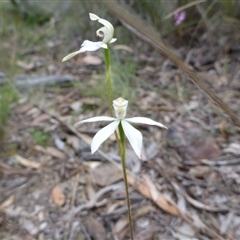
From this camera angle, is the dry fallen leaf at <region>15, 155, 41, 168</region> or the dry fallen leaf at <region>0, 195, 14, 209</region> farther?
the dry fallen leaf at <region>15, 155, 41, 168</region>

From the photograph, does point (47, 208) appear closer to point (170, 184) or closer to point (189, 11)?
point (170, 184)

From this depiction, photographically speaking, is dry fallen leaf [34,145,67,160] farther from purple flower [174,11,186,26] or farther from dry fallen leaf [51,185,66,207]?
purple flower [174,11,186,26]

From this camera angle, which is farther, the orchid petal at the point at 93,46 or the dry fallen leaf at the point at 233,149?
the dry fallen leaf at the point at 233,149

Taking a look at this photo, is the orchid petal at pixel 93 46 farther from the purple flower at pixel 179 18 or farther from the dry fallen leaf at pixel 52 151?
the purple flower at pixel 179 18

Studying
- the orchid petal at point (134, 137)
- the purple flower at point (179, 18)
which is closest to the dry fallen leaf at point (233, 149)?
the orchid petal at point (134, 137)

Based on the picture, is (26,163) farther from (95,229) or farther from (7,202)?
(95,229)

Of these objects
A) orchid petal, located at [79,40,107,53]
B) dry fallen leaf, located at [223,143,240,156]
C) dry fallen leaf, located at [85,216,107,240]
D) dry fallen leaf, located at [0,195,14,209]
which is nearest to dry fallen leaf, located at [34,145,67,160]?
dry fallen leaf, located at [0,195,14,209]

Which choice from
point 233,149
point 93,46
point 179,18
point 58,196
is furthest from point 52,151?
point 179,18

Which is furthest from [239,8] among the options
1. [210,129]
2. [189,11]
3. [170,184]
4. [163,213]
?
[163,213]

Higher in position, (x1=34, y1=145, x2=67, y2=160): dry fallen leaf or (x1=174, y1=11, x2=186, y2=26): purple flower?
(x1=174, y1=11, x2=186, y2=26): purple flower
